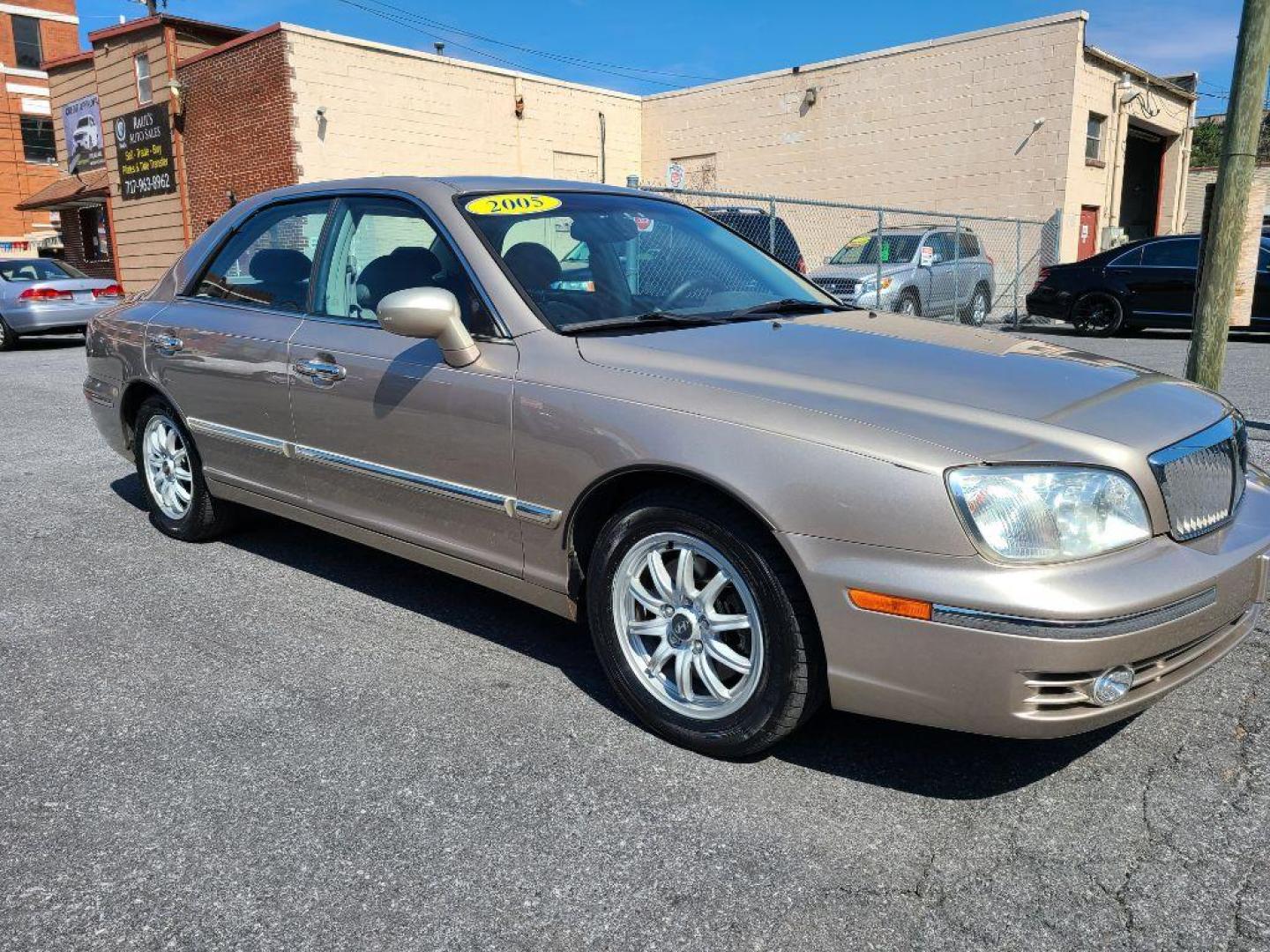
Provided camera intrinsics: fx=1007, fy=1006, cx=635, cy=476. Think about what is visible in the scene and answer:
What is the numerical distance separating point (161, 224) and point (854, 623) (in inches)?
902

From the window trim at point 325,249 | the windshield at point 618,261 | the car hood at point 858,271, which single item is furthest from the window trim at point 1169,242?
the window trim at point 325,249

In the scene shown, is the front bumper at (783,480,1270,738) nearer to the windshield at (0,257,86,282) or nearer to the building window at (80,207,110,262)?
the windshield at (0,257,86,282)

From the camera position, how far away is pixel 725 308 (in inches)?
144

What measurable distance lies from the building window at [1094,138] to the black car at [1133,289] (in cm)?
609

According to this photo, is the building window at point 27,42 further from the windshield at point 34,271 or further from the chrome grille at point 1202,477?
the chrome grille at point 1202,477

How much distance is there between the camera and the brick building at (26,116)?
38.9 meters

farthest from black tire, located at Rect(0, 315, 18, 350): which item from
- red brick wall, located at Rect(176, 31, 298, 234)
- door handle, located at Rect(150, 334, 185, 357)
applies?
door handle, located at Rect(150, 334, 185, 357)

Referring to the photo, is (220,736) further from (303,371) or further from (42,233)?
(42,233)

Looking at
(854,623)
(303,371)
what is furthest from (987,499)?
(303,371)

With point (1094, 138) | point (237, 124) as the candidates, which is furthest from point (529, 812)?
point (1094, 138)

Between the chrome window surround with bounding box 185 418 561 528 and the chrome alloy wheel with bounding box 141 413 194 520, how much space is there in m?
0.40

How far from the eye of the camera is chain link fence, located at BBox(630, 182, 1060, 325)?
13094 millimetres

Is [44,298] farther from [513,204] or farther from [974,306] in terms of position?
[974,306]

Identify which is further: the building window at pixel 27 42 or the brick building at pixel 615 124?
the building window at pixel 27 42
